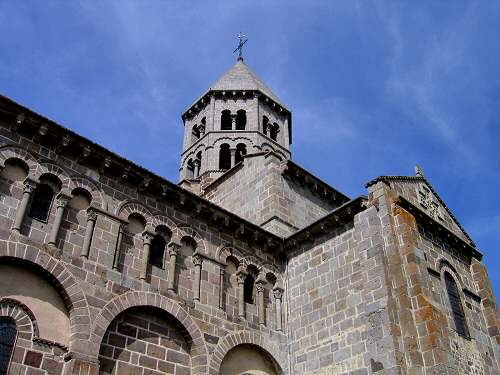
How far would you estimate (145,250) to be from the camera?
1290cm

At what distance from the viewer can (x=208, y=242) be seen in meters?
14.6

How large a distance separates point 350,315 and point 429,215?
13.6ft

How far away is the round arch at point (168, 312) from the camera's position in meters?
11.3

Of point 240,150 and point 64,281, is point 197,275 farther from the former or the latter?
point 240,150

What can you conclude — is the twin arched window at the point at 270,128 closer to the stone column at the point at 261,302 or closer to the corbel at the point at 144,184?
the stone column at the point at 261,302

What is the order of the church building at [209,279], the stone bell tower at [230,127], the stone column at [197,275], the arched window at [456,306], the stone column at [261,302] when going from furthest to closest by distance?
the stone bell tower at [230,127], the stone column at [261,302], the arched window at [456,306], the stone column at [197,275], the church building at [209,279]

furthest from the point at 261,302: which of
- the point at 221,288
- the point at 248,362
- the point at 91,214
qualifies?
the point at 91,214

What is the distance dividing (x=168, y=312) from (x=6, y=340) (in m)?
3.64

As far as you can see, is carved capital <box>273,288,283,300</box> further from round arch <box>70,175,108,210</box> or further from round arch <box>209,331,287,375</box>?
round arch <box>70,175,108,210</box>

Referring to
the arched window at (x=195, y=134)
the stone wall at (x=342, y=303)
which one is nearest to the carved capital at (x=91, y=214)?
the stone wall at (x=342, y=303)

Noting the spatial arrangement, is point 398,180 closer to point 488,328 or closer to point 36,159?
point 488,328

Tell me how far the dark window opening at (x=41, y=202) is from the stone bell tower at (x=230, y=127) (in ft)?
44.6

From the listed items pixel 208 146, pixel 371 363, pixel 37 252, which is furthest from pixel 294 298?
pixel 208 146

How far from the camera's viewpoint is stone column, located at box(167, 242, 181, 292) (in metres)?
12.9
